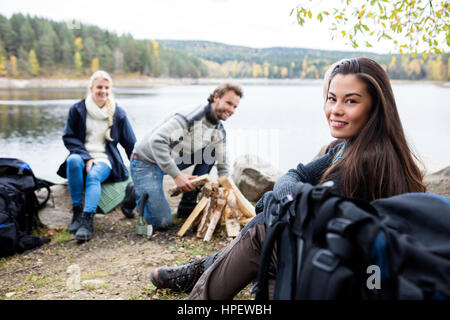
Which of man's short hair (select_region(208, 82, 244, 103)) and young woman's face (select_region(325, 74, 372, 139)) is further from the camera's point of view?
man's short hair (select_region(208, 82, 244, 103))

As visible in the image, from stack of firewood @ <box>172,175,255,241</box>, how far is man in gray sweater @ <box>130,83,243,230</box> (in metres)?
0.22

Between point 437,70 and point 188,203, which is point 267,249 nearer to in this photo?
point 188,203

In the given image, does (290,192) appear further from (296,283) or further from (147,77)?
(147,77)

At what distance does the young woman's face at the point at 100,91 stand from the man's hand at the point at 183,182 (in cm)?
156

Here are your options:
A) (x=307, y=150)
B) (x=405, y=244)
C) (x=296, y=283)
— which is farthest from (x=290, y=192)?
(x=307, y=150)

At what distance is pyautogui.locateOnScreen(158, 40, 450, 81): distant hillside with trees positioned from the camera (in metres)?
14.9

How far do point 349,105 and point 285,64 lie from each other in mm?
29493

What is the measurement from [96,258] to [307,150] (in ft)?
41.6

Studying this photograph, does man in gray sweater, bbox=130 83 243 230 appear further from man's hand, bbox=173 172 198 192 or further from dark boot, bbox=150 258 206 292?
dark boot, bbox=150 258 206 292

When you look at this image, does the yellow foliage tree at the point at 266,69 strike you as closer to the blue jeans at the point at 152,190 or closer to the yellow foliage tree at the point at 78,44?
the yellow foliage tree at the point at 78,44

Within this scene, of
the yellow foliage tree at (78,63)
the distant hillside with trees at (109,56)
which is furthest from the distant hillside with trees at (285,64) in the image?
the yellow foliage tree at (78,63)

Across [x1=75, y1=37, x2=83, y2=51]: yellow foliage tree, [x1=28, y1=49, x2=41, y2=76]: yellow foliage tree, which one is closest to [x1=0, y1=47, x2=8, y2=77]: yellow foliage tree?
[x1=28, y1=49, x2=41, y2=76]: yellow foliage tree

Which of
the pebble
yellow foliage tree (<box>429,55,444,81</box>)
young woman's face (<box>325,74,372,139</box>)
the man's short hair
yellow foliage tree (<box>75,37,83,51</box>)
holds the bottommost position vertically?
the pebble

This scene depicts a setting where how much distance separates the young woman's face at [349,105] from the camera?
1854 mm
